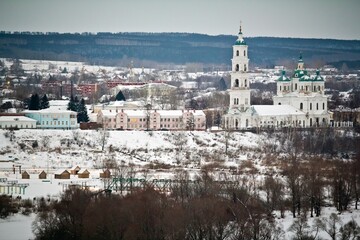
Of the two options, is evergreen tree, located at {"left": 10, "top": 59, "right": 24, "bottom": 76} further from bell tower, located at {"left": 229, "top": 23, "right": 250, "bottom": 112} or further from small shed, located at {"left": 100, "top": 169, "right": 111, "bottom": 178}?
small shed, located at {"left": 100, "top": 169, "right": 111, "bottom": 178}

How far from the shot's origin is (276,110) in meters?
46.1

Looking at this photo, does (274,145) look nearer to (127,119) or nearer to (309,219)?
(127,119)

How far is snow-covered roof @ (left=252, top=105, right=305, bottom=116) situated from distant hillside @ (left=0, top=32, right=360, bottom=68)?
83.7 meters

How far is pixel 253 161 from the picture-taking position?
1432 inches

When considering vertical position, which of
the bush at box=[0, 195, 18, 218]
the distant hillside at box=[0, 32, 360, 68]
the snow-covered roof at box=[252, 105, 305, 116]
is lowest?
the bush at box=[0, 195, 18, 218]

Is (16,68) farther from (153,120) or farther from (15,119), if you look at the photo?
(15,119)

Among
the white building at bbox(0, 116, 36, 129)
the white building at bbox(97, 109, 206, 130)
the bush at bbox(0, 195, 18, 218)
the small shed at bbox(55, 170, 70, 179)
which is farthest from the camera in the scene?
the white building at bbox(97, 109, 206, 130)

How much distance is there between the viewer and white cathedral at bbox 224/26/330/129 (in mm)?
44781

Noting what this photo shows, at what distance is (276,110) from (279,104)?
186 centimetres

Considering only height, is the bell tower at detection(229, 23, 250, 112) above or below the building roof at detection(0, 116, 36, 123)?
above

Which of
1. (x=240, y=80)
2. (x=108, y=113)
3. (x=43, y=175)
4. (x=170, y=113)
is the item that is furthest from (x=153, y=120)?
(x=43, y=175)

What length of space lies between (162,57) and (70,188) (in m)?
120

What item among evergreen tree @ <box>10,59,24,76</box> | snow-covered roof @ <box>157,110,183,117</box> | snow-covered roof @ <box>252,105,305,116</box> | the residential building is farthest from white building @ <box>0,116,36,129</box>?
evergreen tree @ <box>10,59,24,76</box>

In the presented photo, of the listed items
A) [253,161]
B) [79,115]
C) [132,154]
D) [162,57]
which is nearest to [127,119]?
[79,115]
